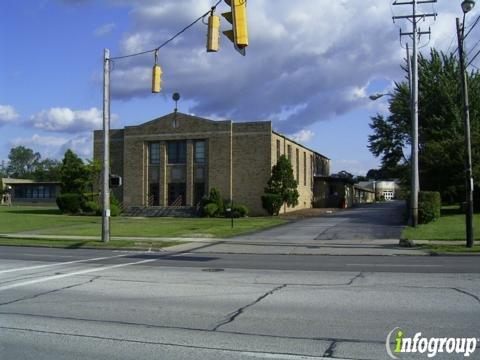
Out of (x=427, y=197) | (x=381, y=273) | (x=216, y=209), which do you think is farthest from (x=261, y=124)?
(x=381, y=273)

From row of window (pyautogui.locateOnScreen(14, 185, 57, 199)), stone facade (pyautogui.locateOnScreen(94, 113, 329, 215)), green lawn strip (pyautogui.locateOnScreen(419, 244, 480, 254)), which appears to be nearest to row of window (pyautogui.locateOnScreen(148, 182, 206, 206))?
stone facade (pyautogui.locateOnScreen(94, 113, 329, 215))

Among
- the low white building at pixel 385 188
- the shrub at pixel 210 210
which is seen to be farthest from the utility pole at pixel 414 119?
the low white building at pixel 385 188

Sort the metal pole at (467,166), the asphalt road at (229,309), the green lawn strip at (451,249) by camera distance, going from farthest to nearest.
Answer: the metal pole at (467,166) → the green lawn strip at (451,249) → the asphalt road at (229,309)

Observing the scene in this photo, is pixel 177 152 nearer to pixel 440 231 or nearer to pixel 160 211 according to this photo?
pixel 160 211

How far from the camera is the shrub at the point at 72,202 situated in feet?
170

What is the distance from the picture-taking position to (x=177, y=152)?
53.9m

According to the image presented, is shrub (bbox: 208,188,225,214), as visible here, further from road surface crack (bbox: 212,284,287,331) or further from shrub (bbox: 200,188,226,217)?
road surface crack (bbox: 212,284,287,331)

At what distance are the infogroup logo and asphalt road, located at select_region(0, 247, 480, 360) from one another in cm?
13

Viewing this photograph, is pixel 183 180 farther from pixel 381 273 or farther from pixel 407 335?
pixel 407 335

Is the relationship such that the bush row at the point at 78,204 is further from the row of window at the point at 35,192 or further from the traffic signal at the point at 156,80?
the traffic signal at the point at 156,80

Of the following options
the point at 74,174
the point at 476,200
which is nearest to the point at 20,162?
the point at 74,174

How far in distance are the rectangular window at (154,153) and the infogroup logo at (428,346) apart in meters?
48.6

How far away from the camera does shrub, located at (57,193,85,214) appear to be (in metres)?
51.8

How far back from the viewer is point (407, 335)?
711cm
